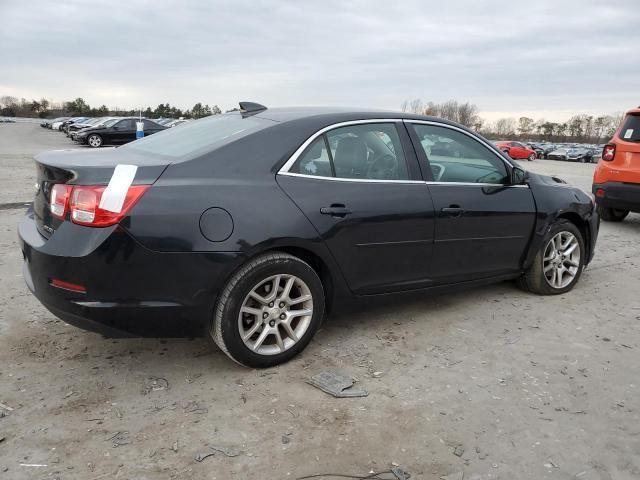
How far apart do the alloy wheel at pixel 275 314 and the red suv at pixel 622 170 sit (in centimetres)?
618

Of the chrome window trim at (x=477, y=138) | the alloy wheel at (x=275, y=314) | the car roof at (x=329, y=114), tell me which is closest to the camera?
the alloy wheel at (x=275, y=314)

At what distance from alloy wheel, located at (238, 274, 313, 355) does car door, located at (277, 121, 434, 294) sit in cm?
34

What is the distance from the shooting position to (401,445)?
2.50 meters

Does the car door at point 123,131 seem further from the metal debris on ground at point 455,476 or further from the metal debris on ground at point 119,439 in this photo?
the metal debris on ground at point 455,476

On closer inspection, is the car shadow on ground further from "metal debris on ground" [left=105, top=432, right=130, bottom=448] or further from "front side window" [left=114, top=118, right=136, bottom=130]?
"front side window" [left=114, top=118, right=136, bottom=130]

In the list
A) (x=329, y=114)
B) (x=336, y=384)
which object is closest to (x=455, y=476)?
(x=336, y=384)

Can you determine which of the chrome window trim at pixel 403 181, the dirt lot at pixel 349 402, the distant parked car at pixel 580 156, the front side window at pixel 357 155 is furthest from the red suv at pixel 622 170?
the distant parked car at pixel 580 156

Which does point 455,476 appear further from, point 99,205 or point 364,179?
point 99,205

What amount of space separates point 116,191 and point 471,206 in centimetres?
248

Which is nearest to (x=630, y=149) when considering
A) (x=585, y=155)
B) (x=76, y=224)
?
(x=76, y=224)

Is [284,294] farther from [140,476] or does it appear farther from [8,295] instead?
[8,295]

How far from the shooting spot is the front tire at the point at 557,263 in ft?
15.0

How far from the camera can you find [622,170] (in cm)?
758

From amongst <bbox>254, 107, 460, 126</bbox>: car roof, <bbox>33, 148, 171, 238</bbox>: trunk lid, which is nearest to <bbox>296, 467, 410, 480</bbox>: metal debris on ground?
<bbox>33, 148, 171, 238</bbox>: trunk lid
